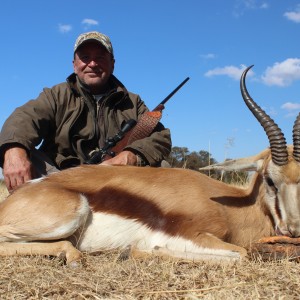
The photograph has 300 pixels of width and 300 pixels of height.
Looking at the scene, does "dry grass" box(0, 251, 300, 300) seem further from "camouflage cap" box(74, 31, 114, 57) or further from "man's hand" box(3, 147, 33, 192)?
"camouflage cap" box(74, 31, 114, 57)

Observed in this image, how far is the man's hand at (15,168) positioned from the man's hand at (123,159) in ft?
2.87

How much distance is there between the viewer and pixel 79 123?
5.92 metres

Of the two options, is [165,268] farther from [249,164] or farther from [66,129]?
[66,129]

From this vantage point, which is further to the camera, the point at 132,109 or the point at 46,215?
the point at 132,109

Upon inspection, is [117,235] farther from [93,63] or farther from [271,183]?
[93,63]

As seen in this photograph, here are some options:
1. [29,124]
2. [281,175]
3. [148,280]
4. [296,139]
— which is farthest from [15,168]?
[296,139]

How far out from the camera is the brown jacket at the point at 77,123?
5518mm

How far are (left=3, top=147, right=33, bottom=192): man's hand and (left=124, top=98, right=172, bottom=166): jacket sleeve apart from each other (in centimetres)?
116

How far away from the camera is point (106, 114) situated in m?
6.08

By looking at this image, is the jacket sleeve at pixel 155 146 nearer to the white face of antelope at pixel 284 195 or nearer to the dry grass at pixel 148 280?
the white face of antelope at pixel 284 195

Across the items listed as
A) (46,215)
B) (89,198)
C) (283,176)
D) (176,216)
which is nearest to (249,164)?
(283,176)

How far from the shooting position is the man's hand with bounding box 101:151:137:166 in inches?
207

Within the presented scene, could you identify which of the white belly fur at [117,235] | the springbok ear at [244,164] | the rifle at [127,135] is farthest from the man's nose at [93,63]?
the white belly fur at [117,235]

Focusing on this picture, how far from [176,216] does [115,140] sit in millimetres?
2089
